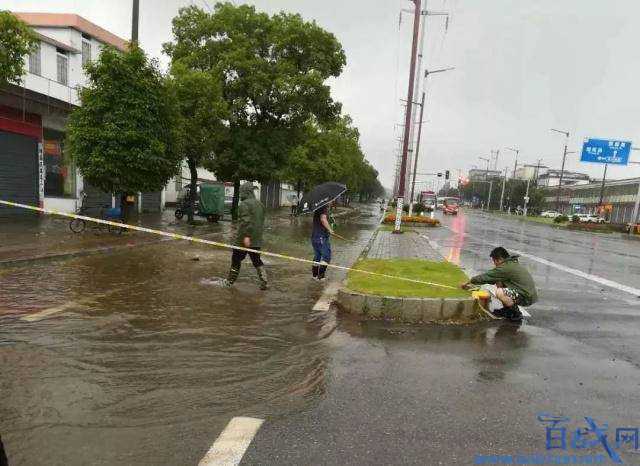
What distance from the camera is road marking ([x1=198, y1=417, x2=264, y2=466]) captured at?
3.01 meters

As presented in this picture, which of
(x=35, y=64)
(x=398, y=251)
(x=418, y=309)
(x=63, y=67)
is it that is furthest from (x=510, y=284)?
(x=63, y=67)

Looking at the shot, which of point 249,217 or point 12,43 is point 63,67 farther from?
point 249,217

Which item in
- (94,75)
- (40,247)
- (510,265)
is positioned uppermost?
(94,75)

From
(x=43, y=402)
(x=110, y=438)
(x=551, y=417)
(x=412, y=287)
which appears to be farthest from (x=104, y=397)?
(x=412, y=287)

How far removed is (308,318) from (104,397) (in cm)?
312

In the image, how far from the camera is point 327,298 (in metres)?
7.81

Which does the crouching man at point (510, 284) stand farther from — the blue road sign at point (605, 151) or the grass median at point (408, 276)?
the blue road sign at point (605, 151)

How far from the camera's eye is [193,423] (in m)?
3.47

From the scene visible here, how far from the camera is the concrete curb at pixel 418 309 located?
21.4ft

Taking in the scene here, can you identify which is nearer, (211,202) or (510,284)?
(510,284)

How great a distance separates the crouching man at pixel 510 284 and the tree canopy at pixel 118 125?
10.7 metres

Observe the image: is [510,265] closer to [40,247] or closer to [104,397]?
[104,397]

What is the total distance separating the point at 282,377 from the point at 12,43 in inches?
365

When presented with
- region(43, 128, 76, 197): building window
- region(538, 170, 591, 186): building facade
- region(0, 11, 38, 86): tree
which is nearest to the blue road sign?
region(43, 128, 76, 197): building window
